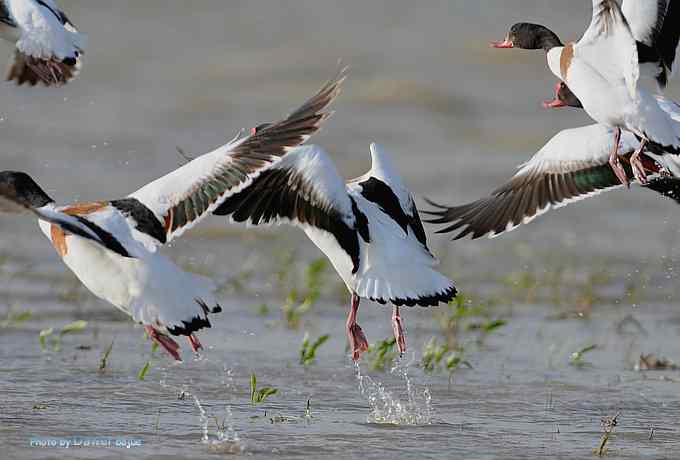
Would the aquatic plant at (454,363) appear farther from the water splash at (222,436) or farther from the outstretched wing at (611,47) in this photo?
the outstretched wing at (611,47)

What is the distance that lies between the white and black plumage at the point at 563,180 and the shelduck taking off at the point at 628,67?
0.15 meters

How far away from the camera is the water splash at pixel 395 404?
6.12 m

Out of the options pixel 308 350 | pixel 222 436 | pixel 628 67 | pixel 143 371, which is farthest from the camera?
pixel 308 350

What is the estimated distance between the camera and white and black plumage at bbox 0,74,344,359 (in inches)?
226

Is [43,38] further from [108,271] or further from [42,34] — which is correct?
[108,271]

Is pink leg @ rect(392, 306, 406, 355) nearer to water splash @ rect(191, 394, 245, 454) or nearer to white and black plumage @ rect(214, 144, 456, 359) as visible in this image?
white and black plumage @ rect(214, 144, 456, 359)

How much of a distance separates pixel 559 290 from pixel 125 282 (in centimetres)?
439

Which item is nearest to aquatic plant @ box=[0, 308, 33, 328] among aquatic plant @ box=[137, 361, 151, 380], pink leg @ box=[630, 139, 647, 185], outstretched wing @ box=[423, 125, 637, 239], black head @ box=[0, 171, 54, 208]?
aquatic plant @ box=[137, 361, 151, 380]

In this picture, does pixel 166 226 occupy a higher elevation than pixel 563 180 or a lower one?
lower

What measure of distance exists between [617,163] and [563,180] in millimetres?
389

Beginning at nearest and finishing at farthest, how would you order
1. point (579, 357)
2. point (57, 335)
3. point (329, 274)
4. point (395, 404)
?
point (395, 404), point (579, 357), point (57, 335), point (329, 274)

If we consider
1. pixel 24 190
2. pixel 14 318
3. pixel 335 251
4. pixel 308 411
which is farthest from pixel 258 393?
pixel 14 318

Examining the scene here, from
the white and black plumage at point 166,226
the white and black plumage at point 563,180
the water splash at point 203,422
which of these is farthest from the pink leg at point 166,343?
the white and black plumage at point 563,180

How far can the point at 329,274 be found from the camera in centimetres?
→ 973
